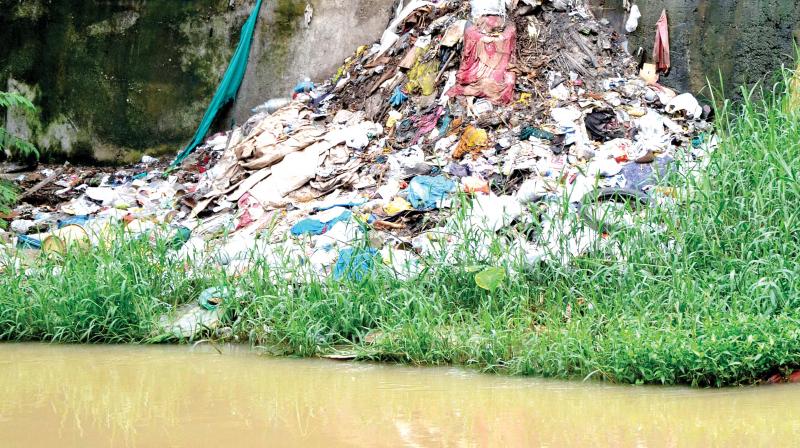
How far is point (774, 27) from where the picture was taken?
6570mm

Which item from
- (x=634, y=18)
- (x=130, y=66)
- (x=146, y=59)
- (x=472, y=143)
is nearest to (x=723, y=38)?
(x=634, y=18)

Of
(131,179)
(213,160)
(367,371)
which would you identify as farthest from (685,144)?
(131,179)

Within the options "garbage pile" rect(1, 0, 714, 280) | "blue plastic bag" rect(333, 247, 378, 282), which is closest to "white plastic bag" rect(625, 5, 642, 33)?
"garbage pile" rect(1, 0, 714, 280)

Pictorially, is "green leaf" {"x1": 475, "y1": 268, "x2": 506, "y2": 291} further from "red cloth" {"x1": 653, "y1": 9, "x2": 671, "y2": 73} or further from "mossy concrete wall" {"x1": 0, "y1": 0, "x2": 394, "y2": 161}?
"mossy concrete wall" {"x1": 0, "y1": 0, "x2": 394, "y2": 161}

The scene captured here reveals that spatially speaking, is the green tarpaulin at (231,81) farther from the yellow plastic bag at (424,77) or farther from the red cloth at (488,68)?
the red cloth at (488,68)

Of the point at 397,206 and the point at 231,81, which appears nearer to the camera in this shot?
the point at 397,206

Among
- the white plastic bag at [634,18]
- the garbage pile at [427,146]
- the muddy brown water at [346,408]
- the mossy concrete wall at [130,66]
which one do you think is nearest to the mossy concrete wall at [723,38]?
the white plastic bag at [634,18]

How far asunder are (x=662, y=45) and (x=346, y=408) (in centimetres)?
473

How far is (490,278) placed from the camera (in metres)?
4.75

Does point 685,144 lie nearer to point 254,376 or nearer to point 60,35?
point 254,376

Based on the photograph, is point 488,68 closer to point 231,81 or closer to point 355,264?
point 355,264

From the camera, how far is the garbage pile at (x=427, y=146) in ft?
20.1

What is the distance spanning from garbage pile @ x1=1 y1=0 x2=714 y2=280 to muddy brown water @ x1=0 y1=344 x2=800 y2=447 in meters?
1.35

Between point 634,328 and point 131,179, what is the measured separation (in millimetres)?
6001
